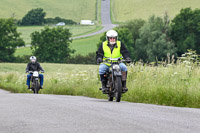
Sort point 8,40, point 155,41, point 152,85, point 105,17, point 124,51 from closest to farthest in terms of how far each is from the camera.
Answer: point 124,51 < point 152,85 < point 155,41 < point 8,40 < point 105,17

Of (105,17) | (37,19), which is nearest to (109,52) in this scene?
(105,17)

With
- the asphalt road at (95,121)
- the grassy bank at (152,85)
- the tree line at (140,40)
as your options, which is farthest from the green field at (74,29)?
the asphalt road at (95,121)

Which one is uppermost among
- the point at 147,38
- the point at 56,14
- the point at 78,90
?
the point at 56,14

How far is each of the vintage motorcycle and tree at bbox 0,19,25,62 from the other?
84884 millimetres

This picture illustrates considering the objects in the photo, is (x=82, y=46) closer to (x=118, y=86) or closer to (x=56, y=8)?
(x=56, y=8)

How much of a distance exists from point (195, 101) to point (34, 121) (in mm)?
4611

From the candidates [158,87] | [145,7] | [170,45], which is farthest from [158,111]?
[145,7]

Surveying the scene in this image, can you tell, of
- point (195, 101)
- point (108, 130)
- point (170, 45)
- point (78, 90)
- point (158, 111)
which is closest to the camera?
point (108, 130)

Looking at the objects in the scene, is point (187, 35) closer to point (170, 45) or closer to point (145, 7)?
point (170, 45)

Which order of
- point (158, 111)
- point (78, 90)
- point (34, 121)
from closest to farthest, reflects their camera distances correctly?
point (34, 121)
point (158, 111)
point (78, 90)

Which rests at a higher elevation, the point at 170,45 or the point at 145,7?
the point at 145,7

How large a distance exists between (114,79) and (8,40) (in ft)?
293

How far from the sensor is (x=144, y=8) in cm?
12662

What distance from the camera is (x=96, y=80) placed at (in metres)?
17.1
